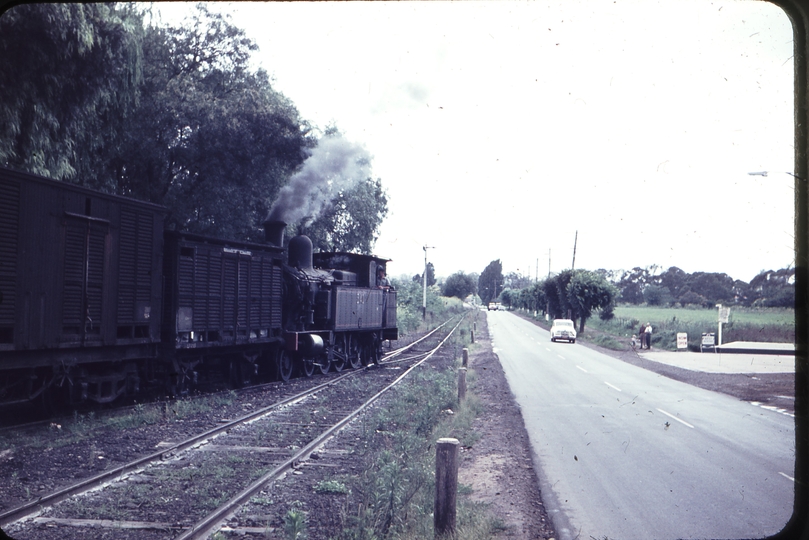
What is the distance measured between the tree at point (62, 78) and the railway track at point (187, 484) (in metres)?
6.59

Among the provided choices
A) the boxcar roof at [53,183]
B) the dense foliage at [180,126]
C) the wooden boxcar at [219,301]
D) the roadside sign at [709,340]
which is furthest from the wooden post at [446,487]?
the roadside sign at [709,340]

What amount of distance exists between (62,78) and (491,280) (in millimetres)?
145318

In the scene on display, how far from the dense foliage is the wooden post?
11.1 meters

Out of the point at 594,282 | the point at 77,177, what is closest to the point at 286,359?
the point at 77,177

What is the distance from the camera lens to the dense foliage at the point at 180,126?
13609 mm

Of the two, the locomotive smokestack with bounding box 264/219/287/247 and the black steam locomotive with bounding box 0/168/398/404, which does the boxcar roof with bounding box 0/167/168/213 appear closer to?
the black steam locomotive with bounding box 0/168/398/404

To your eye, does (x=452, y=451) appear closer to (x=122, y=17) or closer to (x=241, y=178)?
(x=122, y=17)

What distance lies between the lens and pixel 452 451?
576 cm

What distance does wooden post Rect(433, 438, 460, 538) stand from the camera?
5746 mm

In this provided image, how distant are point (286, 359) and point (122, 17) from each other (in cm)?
1010

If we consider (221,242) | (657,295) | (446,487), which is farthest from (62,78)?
(657,295)

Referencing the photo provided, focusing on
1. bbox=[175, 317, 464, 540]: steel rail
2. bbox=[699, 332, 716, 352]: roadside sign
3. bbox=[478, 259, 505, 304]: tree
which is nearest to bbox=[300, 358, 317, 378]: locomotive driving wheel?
bbox=[175, 317, 464, 540]: steel rail

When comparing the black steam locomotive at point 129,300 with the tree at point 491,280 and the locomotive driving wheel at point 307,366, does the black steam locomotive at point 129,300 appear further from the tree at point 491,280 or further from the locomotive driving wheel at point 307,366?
the tree at point 491,280

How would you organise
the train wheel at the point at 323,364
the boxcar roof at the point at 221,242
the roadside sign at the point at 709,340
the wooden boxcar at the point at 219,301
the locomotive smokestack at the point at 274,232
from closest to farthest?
the wooden boxcar at the point at 219,301 → the boxcar roof at the point at 221,242 → the locomotive smokestack at the point at 274,232 → the train wheel at the point at 323,364 → the roadside sign at the point at 709,340
